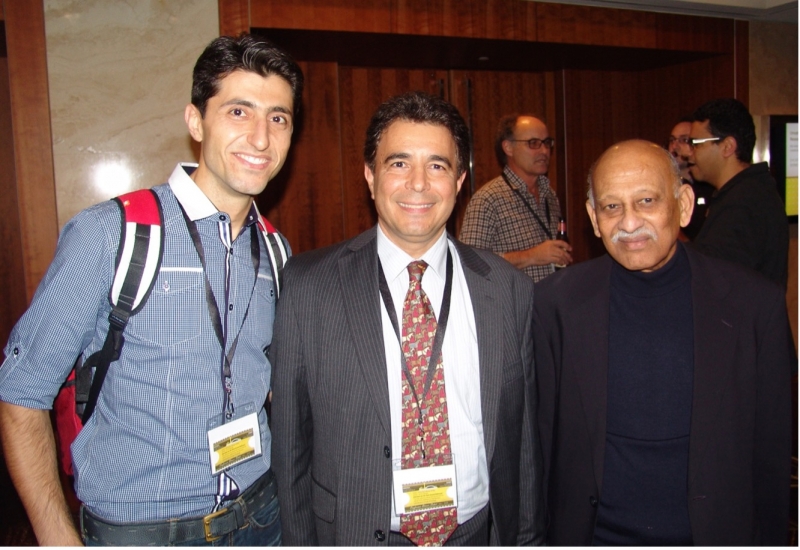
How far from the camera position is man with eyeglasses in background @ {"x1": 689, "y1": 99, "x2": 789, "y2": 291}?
9.82 ft

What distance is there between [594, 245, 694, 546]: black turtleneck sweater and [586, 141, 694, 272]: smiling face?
0.29 ft

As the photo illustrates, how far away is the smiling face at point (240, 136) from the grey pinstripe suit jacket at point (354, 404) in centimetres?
28

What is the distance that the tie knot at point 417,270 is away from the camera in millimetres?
1730

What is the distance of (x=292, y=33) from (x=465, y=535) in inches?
124

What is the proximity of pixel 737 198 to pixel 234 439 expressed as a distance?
9.19 ft

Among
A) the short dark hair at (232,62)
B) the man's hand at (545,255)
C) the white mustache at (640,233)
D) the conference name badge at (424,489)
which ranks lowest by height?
the conference name badge at (424,489)

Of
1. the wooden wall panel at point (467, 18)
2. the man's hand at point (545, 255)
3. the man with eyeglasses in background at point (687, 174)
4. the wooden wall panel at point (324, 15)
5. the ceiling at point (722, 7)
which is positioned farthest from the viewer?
the ceiling at point (722, 7)

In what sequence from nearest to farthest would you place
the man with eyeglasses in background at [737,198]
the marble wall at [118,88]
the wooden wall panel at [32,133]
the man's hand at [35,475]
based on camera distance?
1. the man's hand at [35,475]
2. the man with eyeglasses in background at [737,198]
3. the wooden wall panel at [32,133]
4. the marble wall at [118,88]

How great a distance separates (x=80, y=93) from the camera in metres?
3.24

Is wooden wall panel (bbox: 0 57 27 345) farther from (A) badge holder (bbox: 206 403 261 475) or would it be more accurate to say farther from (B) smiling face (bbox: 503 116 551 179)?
(B) smiling face (bbox: 503 116 551 179)

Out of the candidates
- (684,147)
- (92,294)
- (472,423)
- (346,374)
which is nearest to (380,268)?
(346,374)

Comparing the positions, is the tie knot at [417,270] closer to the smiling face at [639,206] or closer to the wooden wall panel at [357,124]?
the smiling face at [639,206]

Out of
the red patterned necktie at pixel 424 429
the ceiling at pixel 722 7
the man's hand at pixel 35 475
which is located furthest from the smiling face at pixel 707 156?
the man's hand at pixel 35 475

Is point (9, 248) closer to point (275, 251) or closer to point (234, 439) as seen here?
point (275, 251)
